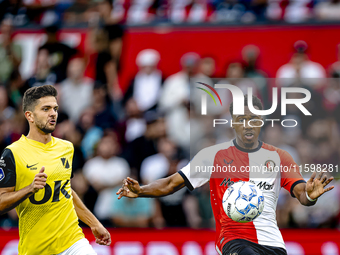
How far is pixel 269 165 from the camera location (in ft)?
17.3

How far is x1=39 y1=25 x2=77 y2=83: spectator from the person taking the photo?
10047 millimetres

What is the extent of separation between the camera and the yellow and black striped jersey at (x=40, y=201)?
4941 mm

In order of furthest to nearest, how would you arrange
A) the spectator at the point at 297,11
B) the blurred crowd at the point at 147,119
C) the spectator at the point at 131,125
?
the spectator at the point at 297,11, the spectator at the point at 131,125, the blurred crowd at the point at 147,119

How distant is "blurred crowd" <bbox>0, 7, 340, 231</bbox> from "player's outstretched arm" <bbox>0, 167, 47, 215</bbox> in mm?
3119

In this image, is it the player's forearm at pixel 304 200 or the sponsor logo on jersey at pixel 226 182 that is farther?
the sponsor logo on jersey at pixel 226 182

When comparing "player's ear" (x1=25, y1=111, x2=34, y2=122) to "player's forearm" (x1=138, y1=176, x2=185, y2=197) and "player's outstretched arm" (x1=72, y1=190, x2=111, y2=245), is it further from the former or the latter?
"player's forearm" (x1=138, y1=176, x2=185, y2=197)

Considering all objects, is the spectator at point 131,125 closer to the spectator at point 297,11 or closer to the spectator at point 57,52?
the spectator at point 57,52

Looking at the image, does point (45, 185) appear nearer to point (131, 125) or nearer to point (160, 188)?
point (160, 188)

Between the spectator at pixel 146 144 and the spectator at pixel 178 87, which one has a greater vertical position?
the spectator at pixel 178 87

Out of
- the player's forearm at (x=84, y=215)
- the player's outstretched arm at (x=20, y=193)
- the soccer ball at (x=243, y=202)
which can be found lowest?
the player's forearm at (x=84, y=215)

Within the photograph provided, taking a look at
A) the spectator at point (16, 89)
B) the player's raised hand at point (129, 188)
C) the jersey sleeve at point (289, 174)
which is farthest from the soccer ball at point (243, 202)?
the spectator at point (16, 89)

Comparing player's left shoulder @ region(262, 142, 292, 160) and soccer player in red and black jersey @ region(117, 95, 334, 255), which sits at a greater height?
player's left shoulder @ region(262, 142, 292, 160)

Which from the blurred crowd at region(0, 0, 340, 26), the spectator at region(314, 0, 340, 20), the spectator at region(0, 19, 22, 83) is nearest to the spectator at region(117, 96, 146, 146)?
the blurred crowd at region(0, 0, 340, 26)

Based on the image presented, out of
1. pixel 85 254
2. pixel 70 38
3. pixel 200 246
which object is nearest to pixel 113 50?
pixel 70 38
